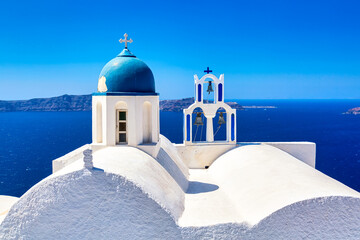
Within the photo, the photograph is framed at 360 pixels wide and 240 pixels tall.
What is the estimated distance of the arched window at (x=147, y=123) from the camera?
1264 centimetres

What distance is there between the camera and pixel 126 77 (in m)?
11.7

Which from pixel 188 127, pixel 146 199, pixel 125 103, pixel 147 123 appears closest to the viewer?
pixel 146 199

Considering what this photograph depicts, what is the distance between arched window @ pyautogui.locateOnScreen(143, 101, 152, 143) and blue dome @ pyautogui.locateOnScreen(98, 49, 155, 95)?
0.76 metres

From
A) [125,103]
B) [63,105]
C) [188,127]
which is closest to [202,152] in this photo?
[188,127]

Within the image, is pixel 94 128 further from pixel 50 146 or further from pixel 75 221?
pixel 50 146

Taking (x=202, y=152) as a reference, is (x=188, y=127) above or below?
above

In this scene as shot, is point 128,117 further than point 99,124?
No

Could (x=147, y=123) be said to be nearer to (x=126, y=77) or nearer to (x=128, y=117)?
(x=128, y=117)

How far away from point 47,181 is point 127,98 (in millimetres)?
4543

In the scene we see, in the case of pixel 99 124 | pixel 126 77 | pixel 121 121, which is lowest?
pixel 99 124

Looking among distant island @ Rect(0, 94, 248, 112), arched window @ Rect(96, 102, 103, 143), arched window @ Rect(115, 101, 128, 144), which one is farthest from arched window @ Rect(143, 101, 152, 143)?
distant island @ Rect(0, 94, 248, 112)

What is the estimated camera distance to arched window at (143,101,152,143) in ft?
41.5

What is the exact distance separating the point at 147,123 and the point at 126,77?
1.97 m

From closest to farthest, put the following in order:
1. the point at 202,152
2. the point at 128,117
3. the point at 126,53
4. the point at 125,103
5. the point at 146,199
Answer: the point at 146,199 < the point at 128,117 < the point at 125,103 < the point at 126,53 < the point at 202,152
